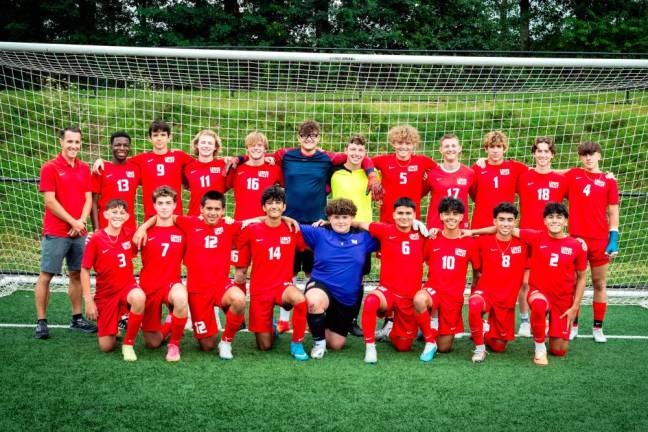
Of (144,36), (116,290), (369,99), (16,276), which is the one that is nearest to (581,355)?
(116,290)

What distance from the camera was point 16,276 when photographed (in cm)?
703

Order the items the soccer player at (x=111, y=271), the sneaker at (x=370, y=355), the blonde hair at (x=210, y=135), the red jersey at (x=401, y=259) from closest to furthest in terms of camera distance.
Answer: the sneaker at (x=370, y=355) < the soccer player at (x=111, y=271) < the red jersey at (x=401, y=259) < the blonde hair at (x=210, y=135)

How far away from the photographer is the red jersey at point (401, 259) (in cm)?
489

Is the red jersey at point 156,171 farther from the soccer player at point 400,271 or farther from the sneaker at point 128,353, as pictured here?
the soccer player at point 400,271

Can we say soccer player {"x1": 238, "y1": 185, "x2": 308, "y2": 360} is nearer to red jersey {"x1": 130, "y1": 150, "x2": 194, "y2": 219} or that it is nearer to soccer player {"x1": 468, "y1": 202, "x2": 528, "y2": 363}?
red jersey {"x1": 130, "y1": 150, "x2": 194, "y2": 219}

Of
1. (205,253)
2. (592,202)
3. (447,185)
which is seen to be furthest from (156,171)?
(592,202)

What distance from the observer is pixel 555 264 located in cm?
491

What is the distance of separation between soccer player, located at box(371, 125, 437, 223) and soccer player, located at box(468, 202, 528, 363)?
2.76ft

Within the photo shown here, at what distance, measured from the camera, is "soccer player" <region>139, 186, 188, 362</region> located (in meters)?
4.72

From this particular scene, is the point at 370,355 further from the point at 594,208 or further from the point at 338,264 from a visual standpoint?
the point at 594,208

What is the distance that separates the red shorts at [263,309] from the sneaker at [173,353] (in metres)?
0.59

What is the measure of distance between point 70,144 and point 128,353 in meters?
1.86

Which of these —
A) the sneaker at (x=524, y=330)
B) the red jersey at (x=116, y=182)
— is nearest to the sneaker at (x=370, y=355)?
the sneaker at (x=524, y=330)

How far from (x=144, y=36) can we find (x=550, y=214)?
1709 centimetres
